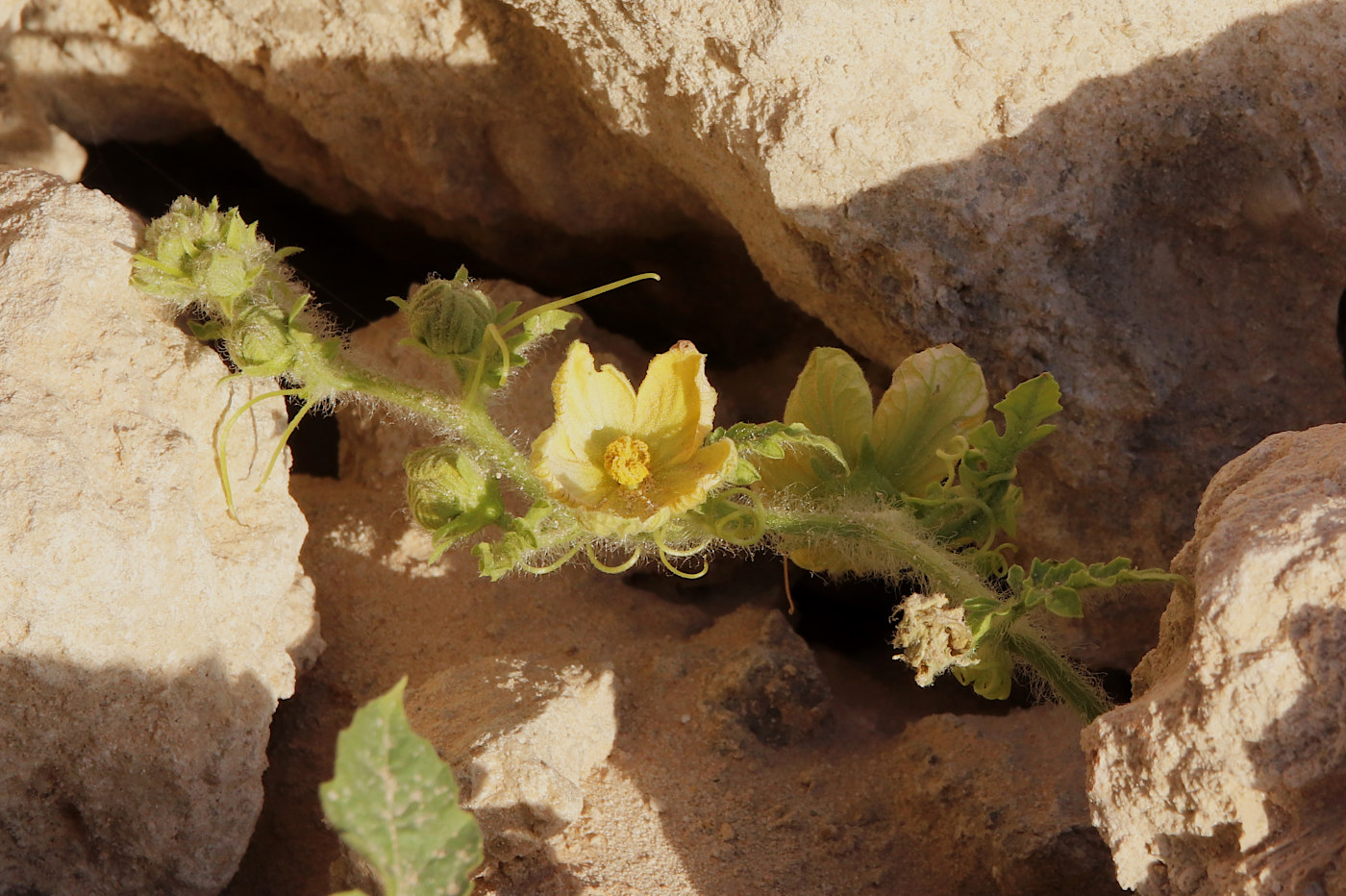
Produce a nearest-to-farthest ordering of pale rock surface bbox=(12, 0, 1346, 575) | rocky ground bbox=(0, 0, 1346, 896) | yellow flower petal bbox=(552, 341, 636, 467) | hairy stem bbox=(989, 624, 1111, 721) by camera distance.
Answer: rocky ground bbox=(0, 0, 1346, 896), yellow flower petal bbox=(552, 341, 636, 467), hairy stem bbox=(989, 624, 1111, 721), pale rock surface bbox=(12, 0, 1346, 575)

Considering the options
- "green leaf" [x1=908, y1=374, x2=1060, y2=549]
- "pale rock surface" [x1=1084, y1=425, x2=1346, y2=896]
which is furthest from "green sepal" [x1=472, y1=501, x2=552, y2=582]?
"pale rock surface" [x1=1084, y1=425, x2=1346, y2=896]

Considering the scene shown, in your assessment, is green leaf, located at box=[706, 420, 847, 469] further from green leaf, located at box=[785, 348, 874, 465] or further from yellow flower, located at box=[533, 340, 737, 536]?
green leaf, located at box=[785, 348, 874, 465]

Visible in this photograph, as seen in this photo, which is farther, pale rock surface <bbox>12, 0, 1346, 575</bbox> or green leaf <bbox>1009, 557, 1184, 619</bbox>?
pale rock surface <bbox>12, 0, 1346, 575</bbox>

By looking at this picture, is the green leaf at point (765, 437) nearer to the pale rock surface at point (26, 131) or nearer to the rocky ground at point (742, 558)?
the rocky ground at point (742, 558)

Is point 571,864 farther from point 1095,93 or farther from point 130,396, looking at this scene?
point 1095,93

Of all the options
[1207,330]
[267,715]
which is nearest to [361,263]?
[267,715]

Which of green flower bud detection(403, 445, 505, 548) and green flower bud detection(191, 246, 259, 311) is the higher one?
green flower bud detection(191, 246, 259, 311)
